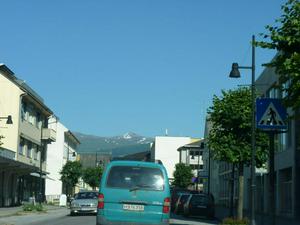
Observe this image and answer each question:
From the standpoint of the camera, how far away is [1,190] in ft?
176

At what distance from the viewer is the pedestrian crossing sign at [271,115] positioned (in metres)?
12.9

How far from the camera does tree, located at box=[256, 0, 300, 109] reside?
1259 centimetres

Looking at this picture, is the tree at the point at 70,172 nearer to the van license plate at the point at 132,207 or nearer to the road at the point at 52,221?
the road at the point at 52,221

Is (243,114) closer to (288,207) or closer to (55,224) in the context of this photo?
(55,224)

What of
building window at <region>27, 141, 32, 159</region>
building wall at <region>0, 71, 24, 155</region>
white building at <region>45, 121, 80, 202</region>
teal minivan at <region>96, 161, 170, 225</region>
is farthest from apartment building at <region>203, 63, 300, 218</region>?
white building at <region>45, 121, 80, 202</region>

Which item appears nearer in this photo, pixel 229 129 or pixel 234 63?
pixel 234 63

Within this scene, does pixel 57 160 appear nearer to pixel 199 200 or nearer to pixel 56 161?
pixel 56 161

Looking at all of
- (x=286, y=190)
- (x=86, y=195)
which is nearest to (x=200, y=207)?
(x=286, y=190)

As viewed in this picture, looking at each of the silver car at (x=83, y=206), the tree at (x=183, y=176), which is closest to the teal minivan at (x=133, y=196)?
the silver car at (x=83, y=206)

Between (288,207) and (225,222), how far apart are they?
50.7 ft

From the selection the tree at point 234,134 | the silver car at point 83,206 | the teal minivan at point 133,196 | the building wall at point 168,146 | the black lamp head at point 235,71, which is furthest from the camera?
the building wall at point 168,146

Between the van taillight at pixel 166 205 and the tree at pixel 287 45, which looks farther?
the van taillight at pixel 166 205

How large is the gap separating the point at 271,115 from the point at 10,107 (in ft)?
153

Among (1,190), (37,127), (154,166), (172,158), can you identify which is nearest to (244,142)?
(154,166)
